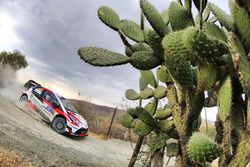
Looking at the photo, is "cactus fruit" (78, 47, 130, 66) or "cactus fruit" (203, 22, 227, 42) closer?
"cactus fruit" (203, 22, 227, 42)

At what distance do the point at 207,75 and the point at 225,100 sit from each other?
0.23 m

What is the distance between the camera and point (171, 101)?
13.5 ft

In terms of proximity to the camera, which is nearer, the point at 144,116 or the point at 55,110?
the point at 144,116

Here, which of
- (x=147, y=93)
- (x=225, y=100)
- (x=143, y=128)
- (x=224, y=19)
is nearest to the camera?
(x=225, y=100)

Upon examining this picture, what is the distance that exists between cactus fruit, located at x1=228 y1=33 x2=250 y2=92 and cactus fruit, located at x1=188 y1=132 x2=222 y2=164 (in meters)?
0.46

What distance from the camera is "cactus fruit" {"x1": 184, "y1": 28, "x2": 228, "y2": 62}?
278 centimetres

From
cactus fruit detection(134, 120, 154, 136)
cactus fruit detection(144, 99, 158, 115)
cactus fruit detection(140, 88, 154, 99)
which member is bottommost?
cactus fruit detection(134, 120, 154, 136)

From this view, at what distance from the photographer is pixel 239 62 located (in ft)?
9.27

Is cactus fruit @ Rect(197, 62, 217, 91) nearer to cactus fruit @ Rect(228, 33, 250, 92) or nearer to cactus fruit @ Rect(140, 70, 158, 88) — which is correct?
cactus fruit @ Rect(228, 33, 250, 92)

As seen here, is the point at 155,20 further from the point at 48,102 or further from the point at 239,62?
the point at 48,102

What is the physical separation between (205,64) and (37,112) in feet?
56.1

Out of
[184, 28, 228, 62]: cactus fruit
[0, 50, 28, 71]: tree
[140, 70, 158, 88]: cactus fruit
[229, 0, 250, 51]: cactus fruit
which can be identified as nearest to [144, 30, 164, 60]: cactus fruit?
[229, 0, 250, 51]: cactus fruit

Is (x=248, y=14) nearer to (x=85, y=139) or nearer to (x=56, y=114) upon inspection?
(x=56, y=114)

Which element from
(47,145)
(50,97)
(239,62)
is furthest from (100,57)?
(50,97)
